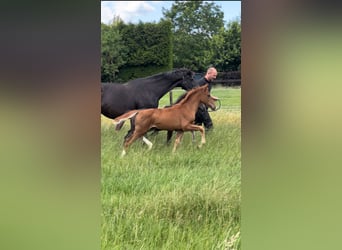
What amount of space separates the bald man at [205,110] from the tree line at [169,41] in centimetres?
17

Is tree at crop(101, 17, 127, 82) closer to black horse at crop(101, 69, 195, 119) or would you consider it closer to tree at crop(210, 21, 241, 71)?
black horse at crop(101, 69, 195, 119)

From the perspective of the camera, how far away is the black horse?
3.96 m

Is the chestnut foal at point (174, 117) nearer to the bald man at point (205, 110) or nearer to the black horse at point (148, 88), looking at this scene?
the bald man at point (205, 110)

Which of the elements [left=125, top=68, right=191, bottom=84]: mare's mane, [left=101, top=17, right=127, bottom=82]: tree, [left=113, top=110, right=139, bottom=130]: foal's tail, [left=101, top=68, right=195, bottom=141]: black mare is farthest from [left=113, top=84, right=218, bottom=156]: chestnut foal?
[left=101, top=17, right=127, bottom=82]: tree

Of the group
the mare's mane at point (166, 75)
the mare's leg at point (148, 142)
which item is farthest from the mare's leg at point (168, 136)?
the mare's mane at point (166, 75)

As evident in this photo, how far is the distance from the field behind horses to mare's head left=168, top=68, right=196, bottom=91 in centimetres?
34

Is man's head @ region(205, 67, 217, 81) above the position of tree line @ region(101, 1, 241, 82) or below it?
below

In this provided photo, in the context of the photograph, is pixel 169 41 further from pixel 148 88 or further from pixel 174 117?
pixel 174 117

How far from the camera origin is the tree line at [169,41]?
4.16 m
